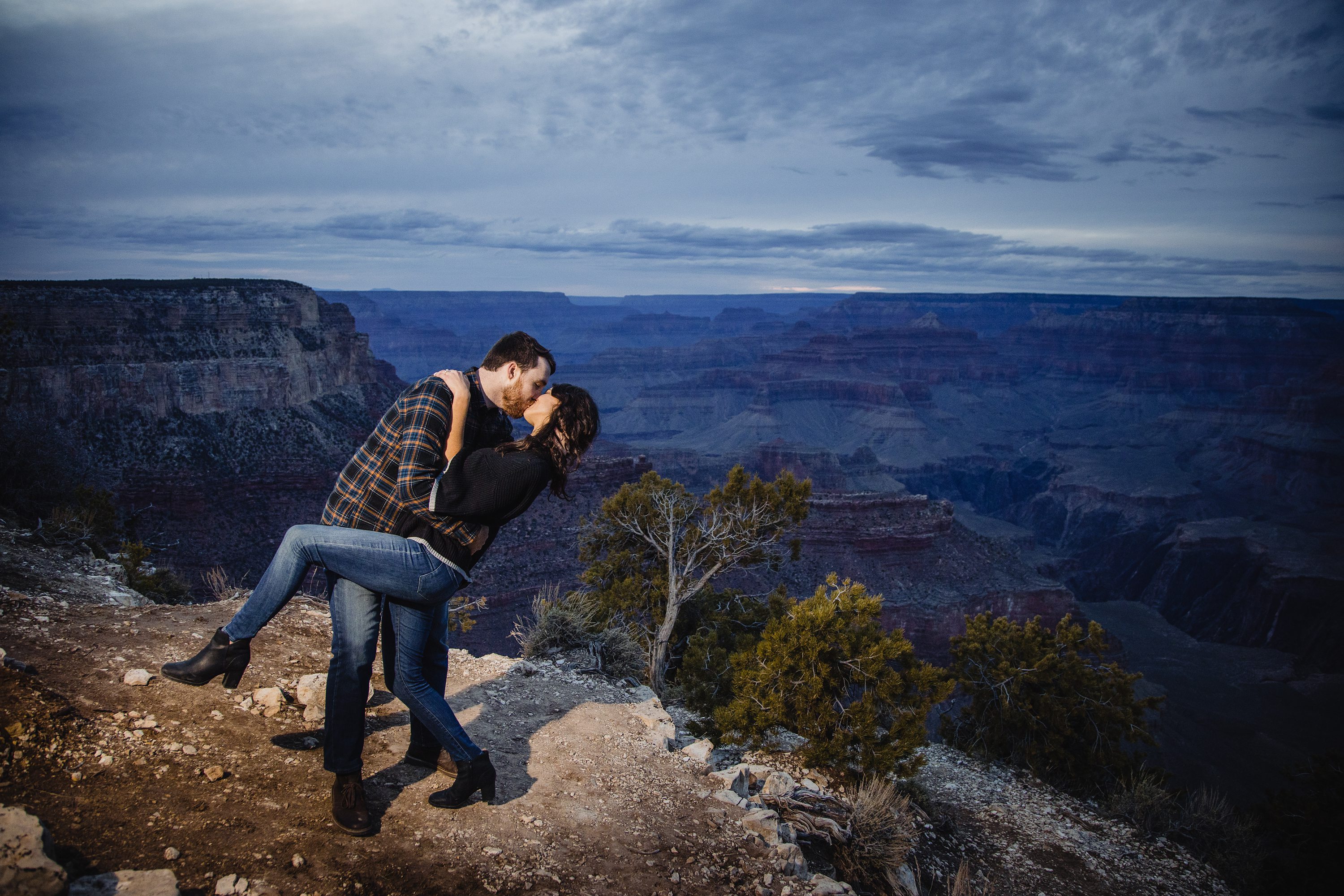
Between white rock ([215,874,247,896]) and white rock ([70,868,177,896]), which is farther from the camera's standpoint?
white rock ([215,874,247,896])

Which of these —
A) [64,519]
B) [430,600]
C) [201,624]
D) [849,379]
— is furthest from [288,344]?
[849,379]

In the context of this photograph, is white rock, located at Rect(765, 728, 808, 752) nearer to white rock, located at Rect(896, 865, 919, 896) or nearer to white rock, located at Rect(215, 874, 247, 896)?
white rock, located at Rect(896, 865, 919, 896)

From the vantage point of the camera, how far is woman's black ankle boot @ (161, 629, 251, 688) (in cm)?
339

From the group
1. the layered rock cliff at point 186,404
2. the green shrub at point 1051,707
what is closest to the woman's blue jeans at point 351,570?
the green shrub at point 1051,707

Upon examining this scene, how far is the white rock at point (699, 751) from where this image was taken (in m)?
5.17

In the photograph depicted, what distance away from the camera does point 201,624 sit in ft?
18.6

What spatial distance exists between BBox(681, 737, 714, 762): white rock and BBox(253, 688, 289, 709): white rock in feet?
8.40

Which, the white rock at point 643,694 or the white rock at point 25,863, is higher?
the white rock at point 25,863

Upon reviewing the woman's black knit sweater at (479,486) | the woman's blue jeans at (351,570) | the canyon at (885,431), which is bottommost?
the canyon at (885,431)

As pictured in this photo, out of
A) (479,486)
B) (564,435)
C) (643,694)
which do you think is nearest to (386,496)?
(479,486)

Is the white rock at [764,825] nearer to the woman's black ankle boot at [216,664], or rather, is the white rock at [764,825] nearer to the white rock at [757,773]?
the white rock at [757,773]

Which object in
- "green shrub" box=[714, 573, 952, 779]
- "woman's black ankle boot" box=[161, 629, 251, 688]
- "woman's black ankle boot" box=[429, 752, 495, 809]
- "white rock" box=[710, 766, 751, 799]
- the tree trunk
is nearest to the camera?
"woman's black ankle boot" box=[161, 629, 251, 688]

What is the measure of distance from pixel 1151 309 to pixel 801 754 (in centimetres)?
12499

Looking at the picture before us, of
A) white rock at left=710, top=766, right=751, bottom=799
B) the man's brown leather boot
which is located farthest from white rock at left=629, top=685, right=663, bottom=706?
the man's brown leather boot
